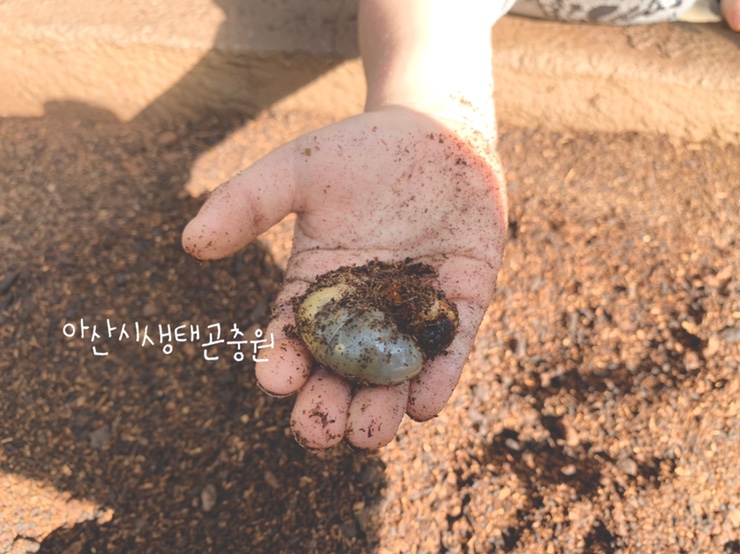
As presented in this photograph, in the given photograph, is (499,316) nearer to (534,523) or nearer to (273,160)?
(534,523)

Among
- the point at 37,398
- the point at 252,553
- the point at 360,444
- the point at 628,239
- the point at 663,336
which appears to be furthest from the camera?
the point at 628,239

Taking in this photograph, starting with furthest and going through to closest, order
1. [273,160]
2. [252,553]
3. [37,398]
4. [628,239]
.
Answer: [628,239] → [37,398] → [252,553] → [273,160]

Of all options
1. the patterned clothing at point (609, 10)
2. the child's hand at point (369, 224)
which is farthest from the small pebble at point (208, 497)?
the patterned clothing at point (609, 10)

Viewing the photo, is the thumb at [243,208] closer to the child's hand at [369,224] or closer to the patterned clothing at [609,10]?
the child's hand at [369,224]

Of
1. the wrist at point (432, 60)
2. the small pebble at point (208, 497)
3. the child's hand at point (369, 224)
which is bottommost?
the small pebble at point (208, 497)

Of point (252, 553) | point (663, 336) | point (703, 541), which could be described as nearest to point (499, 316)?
point (663, 336)
